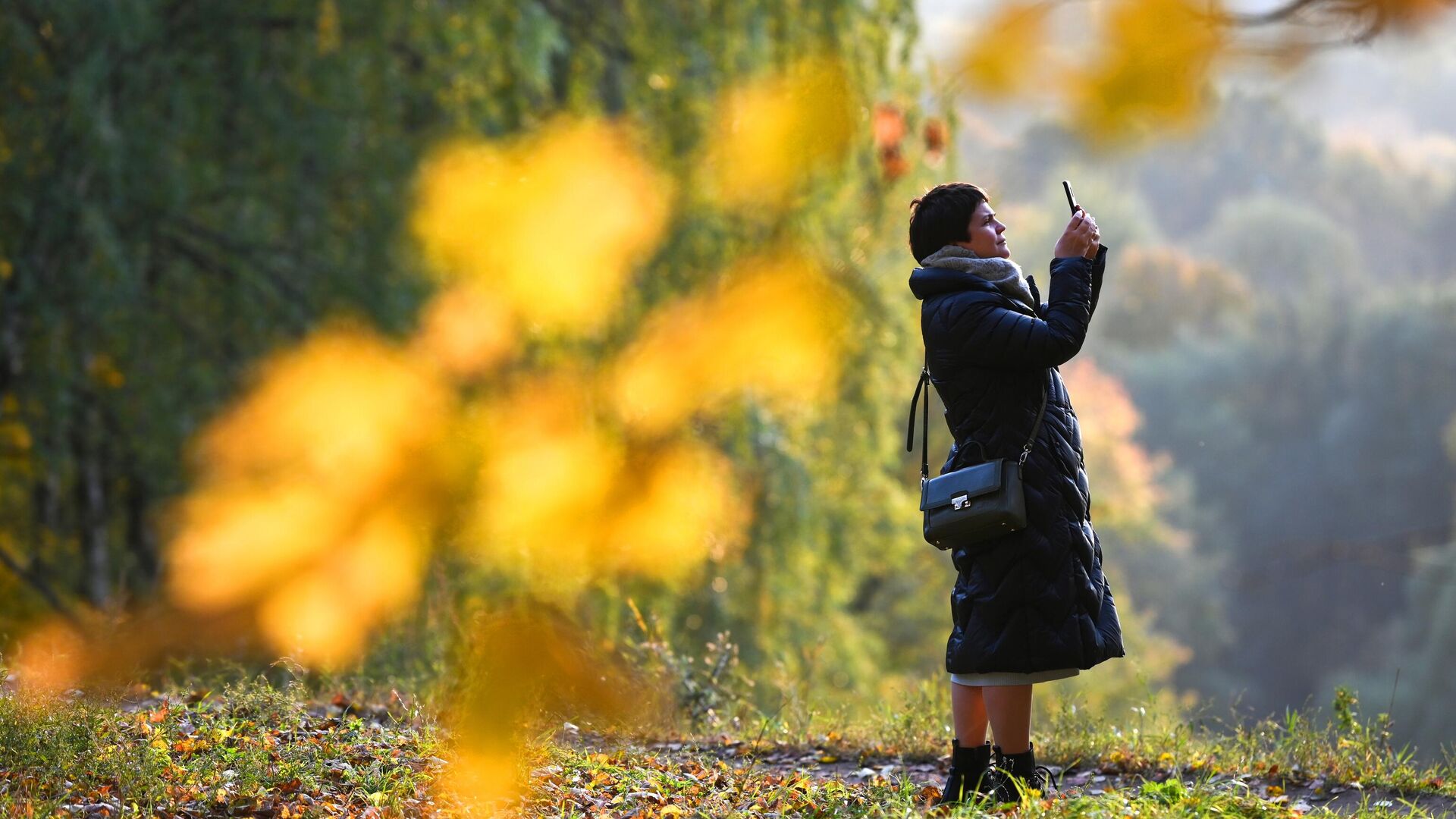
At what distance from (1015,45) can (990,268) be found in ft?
8.72

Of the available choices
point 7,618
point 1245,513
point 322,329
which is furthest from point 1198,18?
point 1245,513

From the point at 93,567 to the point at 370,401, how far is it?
4091 mm

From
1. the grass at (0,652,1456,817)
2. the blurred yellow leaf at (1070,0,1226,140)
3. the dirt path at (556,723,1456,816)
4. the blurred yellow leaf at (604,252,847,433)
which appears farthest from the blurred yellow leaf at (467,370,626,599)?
the blurred yellow leaf at (1070,0,1226,140)

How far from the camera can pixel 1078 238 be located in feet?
12.2

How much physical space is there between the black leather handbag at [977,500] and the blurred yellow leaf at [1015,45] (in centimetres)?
273

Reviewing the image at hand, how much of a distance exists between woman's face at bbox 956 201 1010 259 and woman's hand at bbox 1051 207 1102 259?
0.53 feet

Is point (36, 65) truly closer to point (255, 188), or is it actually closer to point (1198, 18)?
point (255, 188)

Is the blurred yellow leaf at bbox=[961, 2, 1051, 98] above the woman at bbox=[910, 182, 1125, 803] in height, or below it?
above

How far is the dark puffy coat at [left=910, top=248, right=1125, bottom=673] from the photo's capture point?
3.64 m

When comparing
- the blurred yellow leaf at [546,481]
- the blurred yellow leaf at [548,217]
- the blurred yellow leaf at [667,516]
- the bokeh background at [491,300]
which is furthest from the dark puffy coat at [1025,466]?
the blurred yellow leaf at [667,516]

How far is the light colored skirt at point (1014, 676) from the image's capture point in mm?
3646

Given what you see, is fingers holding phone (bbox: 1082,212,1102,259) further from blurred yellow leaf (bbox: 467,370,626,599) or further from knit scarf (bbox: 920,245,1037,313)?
blurred yellow leaf (bbox: 467,370,626,599)

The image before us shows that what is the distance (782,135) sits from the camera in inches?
344

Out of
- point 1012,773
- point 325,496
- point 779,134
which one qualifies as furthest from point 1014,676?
point 779,134
